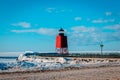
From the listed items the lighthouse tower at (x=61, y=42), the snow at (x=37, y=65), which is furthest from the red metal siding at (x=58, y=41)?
the snow at (x=37, y=65)

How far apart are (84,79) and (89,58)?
97.0 feet

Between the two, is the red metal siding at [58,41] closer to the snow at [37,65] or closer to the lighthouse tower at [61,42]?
the lighthouse tower at [61,42]

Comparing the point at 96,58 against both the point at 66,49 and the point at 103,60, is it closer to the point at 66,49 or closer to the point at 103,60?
the point at 103,60

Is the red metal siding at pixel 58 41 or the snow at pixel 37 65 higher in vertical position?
the red metal siding at pixel 58 41

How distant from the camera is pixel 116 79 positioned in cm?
2058

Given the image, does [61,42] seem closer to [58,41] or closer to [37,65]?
[58,41]

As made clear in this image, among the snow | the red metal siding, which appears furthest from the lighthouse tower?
the snow

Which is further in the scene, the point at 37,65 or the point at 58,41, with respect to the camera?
the point at 58,41

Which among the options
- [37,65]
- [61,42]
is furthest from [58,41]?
[37,65]

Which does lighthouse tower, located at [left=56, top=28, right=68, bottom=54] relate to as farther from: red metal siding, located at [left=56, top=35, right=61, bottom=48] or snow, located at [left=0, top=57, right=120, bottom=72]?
snow, located at [left=0, top=57, right=120, bottom=72]

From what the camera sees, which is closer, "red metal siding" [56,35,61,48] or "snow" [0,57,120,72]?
"snow" [0,57,120,72]

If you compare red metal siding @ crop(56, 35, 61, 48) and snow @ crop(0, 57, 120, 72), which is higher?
red metal siding @ crop(56, 35, 61, 48)

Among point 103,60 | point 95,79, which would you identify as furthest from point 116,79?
point 103,60

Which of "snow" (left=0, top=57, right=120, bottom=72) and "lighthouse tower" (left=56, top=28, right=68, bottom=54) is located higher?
"lighthouse tower" (left=56, top=28, right=68, bottom=54)
